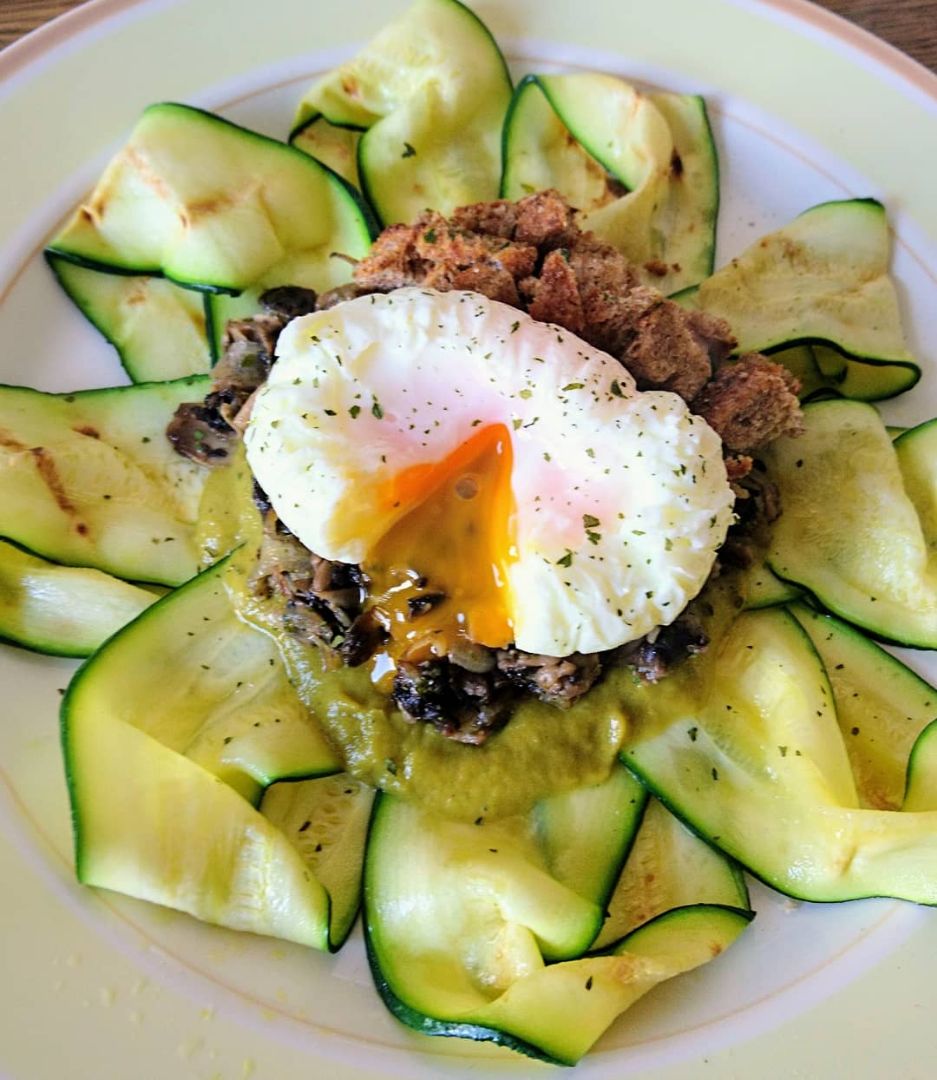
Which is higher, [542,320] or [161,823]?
[542,320]

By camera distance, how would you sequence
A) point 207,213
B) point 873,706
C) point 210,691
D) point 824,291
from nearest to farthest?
point 210,691 < point 873,706 < point 207,213 < point 824,291

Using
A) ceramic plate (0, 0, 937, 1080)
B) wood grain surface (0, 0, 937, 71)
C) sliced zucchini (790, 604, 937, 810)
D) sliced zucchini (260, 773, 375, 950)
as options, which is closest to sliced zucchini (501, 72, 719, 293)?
ceramic plate (0, 0, 937, 1080)

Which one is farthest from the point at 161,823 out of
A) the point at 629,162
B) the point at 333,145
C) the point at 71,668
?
the point at 629,162

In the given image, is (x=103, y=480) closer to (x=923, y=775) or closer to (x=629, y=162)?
(x=629, y=162)

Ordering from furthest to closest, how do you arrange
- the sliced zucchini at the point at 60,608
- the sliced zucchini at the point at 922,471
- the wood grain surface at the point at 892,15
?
the wood grain surface at the point at 892,15
the sliced zucchini at the point at 922,471
the sliced zucchini at the point at 60,608

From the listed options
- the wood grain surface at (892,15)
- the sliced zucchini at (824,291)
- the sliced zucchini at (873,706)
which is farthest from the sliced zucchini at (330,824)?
the wood grain surface at (892,15)

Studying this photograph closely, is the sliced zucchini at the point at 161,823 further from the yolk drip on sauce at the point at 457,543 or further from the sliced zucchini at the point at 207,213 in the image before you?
the sliced zucchini at the point at 207,213
